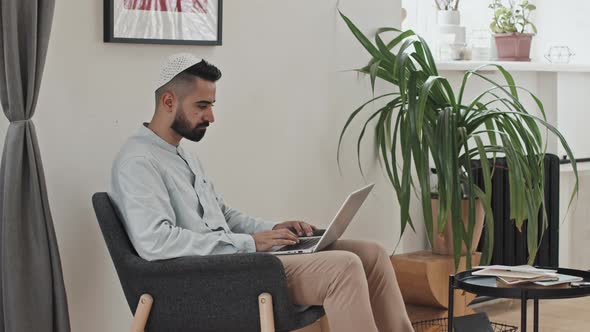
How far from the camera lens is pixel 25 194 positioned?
3.12 m

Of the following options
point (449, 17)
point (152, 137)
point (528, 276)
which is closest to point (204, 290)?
point (152, 137)

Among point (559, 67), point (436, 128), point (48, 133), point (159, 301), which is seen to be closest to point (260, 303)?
point (159, 301)

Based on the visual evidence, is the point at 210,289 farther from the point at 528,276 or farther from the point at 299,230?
the point at 528,276

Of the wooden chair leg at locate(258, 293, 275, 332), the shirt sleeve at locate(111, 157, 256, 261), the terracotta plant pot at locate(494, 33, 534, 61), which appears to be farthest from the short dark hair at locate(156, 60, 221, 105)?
the terracotta plant pot at locate(494, 33, 534, 61)

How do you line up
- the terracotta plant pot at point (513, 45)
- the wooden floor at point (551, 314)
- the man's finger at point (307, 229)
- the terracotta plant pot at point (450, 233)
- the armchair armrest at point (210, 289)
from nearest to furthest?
the armchair armrest at point (210, 289)
the man's finger at point (307, 229)
the terracotta plant pot at point (450, 233)
the wooden floor at point (551, 314)
the terracotta plant pot at point (513, 45)

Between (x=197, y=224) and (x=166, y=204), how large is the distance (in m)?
0.17

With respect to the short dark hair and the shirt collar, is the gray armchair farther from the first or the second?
the short dark hair

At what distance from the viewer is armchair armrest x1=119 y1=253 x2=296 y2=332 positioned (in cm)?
299

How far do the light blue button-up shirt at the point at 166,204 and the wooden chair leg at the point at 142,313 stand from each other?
0.12 metres

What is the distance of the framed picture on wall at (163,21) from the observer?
3.49 meters

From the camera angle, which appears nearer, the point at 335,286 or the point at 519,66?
the point at 335,286

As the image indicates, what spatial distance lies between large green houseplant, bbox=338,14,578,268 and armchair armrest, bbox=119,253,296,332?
1145 millimetres

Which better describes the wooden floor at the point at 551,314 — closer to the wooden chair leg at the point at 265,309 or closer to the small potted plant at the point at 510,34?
the small potted plant at the point at 510,34

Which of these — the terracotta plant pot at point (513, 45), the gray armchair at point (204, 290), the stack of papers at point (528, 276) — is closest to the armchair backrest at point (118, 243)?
the gray armchair at point (204, 290)
